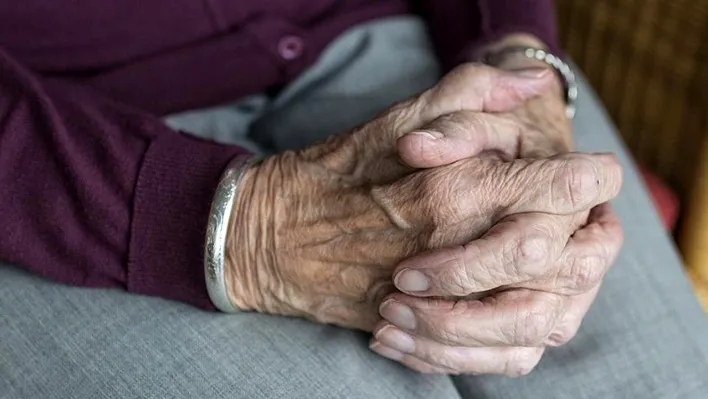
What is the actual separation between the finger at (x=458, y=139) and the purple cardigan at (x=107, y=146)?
182 millimetres

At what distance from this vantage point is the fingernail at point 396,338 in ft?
2.37

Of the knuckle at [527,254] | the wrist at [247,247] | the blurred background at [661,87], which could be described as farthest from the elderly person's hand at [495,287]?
the blurred background at [661,87]

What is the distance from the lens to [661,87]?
4.09 ft

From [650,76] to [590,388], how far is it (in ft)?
2.15

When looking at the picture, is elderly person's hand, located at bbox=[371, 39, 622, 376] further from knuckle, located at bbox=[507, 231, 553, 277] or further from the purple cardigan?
the purple cardigan

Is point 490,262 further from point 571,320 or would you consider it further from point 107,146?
point 107,146

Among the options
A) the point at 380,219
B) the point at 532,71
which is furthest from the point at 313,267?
the point at 532,71

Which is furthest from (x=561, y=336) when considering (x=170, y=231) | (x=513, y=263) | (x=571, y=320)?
(x=170, y=231)

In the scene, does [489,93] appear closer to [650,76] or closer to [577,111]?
[577,111]

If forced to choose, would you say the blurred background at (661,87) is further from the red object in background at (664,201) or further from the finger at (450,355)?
the finger at (450,355)

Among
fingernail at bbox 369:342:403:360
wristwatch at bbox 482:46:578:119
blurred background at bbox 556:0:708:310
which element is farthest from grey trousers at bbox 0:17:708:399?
blurred background at bbox 556:0:708:310

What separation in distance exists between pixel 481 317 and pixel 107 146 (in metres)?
0.37

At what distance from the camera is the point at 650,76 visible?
1263 mm

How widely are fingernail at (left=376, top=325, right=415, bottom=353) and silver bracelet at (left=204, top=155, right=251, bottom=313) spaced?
0.46ft
